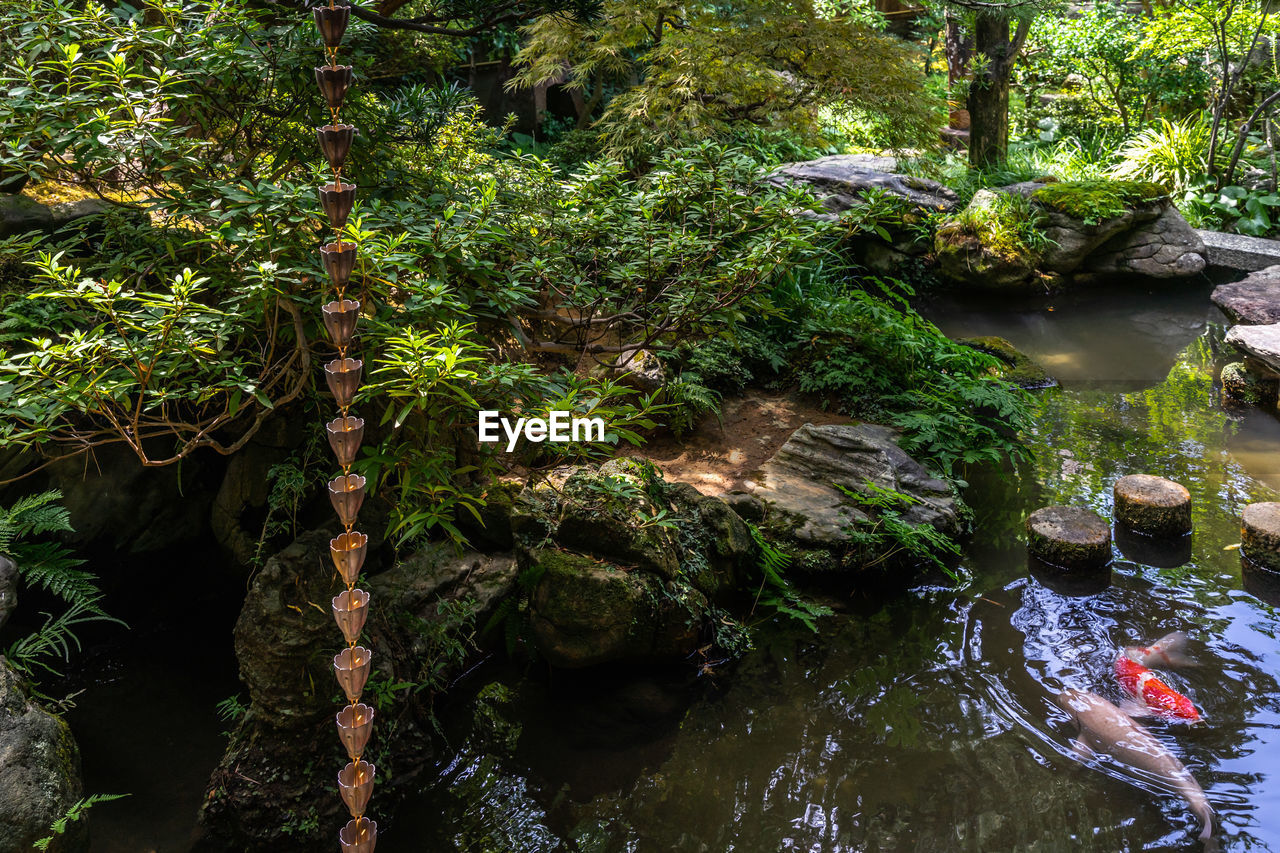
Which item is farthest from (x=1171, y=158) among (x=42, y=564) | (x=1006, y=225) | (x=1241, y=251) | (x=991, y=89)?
(x=42, y=564)

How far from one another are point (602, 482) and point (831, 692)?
147 centimetres

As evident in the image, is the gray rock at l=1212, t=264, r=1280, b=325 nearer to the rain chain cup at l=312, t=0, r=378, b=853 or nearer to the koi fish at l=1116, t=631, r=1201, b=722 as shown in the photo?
the koi fish at l=1116, t=631, r=1201, b=722

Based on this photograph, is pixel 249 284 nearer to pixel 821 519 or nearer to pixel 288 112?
pixel 288 112

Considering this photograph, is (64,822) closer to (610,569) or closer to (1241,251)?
(610,569)

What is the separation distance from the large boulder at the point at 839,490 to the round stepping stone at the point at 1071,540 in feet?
1.48

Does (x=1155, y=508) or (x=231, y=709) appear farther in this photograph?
(x=1155, y=508)

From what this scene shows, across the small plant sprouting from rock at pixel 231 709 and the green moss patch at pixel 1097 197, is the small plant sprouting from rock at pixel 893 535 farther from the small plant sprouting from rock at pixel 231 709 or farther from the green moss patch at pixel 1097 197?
the green moss patch at pixel 1097 197

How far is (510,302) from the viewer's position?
3.38 meters

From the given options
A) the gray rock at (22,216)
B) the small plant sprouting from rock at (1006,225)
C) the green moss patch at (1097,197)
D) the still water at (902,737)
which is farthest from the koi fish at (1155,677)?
the green moss patch at (1097,197)

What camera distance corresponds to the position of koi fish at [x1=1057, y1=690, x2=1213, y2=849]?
3.41 meters

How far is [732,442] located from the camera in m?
5.83

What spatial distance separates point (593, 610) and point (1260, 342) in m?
6.05

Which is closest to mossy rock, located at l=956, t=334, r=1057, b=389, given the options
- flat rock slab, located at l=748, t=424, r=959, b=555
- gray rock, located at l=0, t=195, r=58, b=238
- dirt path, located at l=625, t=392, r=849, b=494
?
dirt path, located at l=625, t=392, r=849, b=494

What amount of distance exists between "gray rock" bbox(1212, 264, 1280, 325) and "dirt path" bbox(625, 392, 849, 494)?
435 cm
